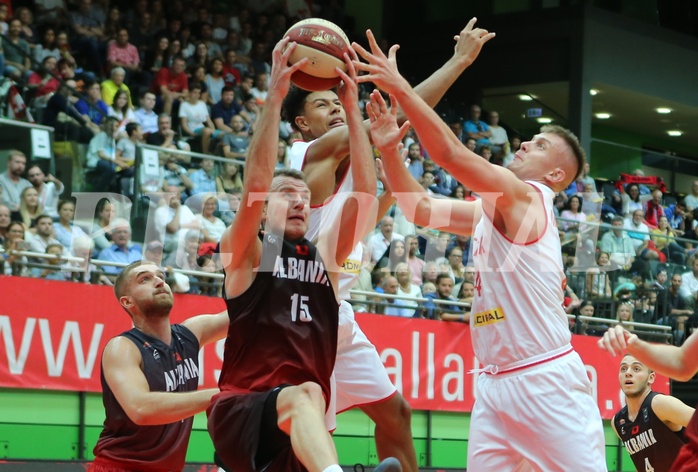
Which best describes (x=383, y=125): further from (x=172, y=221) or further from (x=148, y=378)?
(x=172, y=221)

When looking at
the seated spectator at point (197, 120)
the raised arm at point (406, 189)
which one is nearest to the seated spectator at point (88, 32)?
the seated spectator at point (197, 120)

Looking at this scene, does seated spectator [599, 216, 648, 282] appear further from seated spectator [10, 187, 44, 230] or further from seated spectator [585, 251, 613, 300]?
seated spectator [10, 187, 44, 230]

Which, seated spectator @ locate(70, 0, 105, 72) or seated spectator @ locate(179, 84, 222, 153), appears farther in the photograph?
seated spectator @ locate(70, 0, 105, 72)

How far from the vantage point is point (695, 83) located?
963 inches

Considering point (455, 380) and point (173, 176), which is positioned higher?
point (173, 176)

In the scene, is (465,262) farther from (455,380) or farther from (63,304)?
(63,304)

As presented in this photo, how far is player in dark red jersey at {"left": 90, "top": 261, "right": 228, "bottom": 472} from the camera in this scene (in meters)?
6.13

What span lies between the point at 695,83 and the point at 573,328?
12.7 metres

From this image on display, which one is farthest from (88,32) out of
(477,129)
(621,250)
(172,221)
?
(621,250)

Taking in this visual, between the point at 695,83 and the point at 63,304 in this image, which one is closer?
the point at 63,304

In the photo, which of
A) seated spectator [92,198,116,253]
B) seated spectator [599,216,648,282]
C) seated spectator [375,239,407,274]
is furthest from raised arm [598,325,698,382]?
seated spectator [599,216,648,282]

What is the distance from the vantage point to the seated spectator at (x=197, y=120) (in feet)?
46.9

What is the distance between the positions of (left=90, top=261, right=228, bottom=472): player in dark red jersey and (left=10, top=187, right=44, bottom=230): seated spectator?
3.59m

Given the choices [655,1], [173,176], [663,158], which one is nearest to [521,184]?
[173,176]
